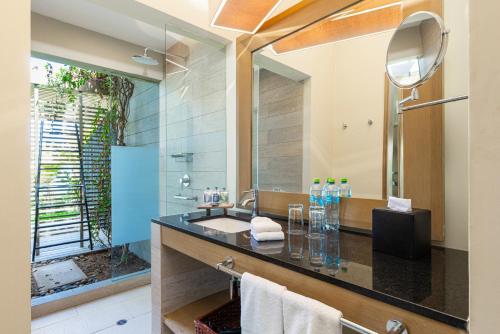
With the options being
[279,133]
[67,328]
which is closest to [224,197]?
→ [279,133]

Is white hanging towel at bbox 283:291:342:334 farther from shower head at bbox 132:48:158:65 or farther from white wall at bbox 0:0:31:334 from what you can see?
shower head at bbox 132:48:158:65

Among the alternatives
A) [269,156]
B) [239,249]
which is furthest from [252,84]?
[239,249]

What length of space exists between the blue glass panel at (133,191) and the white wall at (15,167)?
1.42 metres

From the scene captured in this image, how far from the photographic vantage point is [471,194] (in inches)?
18.8

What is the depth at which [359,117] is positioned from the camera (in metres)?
1.44

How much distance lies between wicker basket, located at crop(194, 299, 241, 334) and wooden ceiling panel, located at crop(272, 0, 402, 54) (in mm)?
1701

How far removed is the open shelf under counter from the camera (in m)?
1.54

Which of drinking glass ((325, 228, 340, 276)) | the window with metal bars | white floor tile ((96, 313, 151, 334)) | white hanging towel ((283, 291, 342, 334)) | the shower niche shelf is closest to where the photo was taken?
white hanging towel ((283, 291, 342, 334))

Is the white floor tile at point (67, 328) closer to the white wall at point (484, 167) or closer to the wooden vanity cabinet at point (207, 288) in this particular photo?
the wooden vanity cabinet at point (207, 288)

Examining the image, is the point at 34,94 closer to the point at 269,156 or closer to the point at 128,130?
the point at 128,130

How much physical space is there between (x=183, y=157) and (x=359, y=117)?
1.70 metres

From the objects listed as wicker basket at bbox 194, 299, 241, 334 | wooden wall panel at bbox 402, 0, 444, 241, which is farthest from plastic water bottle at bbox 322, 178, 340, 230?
wicker basket at bbox 194, 299, 241, 334

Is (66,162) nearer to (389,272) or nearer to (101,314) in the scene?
(101,314)

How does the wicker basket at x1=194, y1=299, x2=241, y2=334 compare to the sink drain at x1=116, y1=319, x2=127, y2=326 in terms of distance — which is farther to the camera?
the sink drain at x1=116, y1=319, x2=127, y2=326
